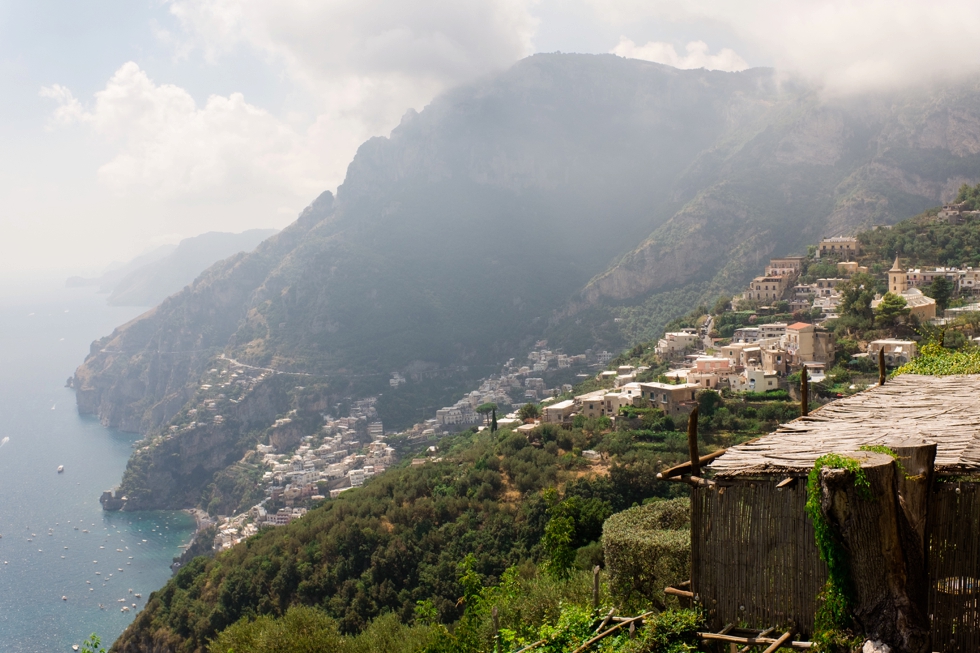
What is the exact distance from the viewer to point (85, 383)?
99.1 m

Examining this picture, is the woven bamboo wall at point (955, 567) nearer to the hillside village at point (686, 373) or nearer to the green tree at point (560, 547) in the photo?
the hillside village at point (686, 373)

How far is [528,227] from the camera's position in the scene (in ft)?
359

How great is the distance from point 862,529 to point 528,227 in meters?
107

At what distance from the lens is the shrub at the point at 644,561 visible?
1073 centimetres

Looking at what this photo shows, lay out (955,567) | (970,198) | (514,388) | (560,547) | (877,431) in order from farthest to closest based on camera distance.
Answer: (514,388), (970,198), (560,547), (877,431), (955,567)

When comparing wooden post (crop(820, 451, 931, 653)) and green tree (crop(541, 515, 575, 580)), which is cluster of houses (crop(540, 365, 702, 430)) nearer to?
green tree (crop(541, 515, 575, 580))

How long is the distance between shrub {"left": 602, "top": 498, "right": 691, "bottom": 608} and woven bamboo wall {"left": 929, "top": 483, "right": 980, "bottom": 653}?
6.48 meters

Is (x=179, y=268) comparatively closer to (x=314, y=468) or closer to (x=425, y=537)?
(x=314, y=468)

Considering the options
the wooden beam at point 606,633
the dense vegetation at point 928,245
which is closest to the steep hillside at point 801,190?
the dense vegetation at point 928,245

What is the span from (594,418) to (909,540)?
27.7 m

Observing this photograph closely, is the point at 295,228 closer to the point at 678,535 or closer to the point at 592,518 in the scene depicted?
the point at 592,518

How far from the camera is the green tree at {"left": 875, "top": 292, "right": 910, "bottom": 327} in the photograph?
1067 inches

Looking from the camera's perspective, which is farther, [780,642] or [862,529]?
[780,642]

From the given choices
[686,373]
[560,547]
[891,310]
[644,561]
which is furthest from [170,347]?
[644,561]
